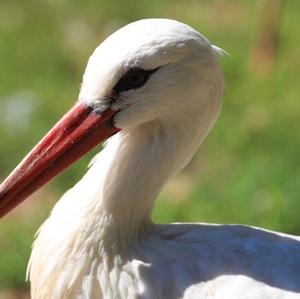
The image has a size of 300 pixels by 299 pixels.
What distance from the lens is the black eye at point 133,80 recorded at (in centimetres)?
309

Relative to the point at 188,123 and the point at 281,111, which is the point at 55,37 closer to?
the point at 281,111

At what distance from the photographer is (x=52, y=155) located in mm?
3256

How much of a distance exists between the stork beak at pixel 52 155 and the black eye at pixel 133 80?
155 mm

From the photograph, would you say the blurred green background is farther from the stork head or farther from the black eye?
the black eye

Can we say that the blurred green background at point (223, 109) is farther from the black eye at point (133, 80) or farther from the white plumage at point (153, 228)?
the black eye at point (133, 80)

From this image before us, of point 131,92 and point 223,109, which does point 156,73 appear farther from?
point 223,109

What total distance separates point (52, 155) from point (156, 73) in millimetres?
475

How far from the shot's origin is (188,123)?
3281 millimetres

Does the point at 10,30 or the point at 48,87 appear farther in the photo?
the point at 10,30

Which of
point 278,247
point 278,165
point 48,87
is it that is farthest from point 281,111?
point 278,247

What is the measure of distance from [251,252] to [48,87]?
10.8 ft

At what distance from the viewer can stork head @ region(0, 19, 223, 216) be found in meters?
3.06

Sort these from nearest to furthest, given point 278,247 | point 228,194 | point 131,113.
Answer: point 131,113 → point 278,247 → point 228,194

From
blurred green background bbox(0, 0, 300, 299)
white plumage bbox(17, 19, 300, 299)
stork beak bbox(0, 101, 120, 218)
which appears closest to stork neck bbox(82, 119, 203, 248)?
white plumage bbox(17, 19, 300, 299)
